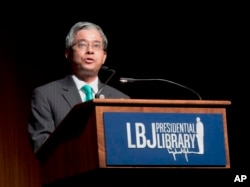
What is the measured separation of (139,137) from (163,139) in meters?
0.09

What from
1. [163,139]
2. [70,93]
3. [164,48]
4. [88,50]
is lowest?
[163,139]

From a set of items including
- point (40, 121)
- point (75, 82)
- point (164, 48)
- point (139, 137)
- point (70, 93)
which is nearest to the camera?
point (139, 137)

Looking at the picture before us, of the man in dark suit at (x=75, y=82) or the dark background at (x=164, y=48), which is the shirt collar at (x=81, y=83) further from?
the dark background at (x=164, y=48)

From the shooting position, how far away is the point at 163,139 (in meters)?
2.74

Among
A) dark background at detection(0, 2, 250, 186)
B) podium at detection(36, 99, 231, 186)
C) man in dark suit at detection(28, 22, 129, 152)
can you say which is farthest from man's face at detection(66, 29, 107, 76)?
dark background at detection(0, 2, 250, 186)

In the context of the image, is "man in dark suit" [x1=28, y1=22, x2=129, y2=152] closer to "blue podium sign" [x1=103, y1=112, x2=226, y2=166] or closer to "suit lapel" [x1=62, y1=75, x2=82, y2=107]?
"suit lapel" [x1=62, y1=75, x2=82, y2=107]

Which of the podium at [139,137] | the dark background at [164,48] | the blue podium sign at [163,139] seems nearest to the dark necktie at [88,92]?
the podium at [139,137]

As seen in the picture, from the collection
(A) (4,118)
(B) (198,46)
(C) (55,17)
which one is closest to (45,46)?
(C) (55,17)

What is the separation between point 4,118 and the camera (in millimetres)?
4840

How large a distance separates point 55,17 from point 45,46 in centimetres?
20

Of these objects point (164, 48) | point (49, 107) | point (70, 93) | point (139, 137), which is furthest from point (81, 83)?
point (164, 48)

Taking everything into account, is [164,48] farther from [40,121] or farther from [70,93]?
[40,121]

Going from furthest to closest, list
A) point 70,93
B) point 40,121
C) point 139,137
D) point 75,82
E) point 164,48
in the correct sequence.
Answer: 1. point 164,48
2. point 75,82
3. point 70,93
4. point 40,121
5. point 139,137

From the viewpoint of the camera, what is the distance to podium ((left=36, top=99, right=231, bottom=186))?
2.65 meters
